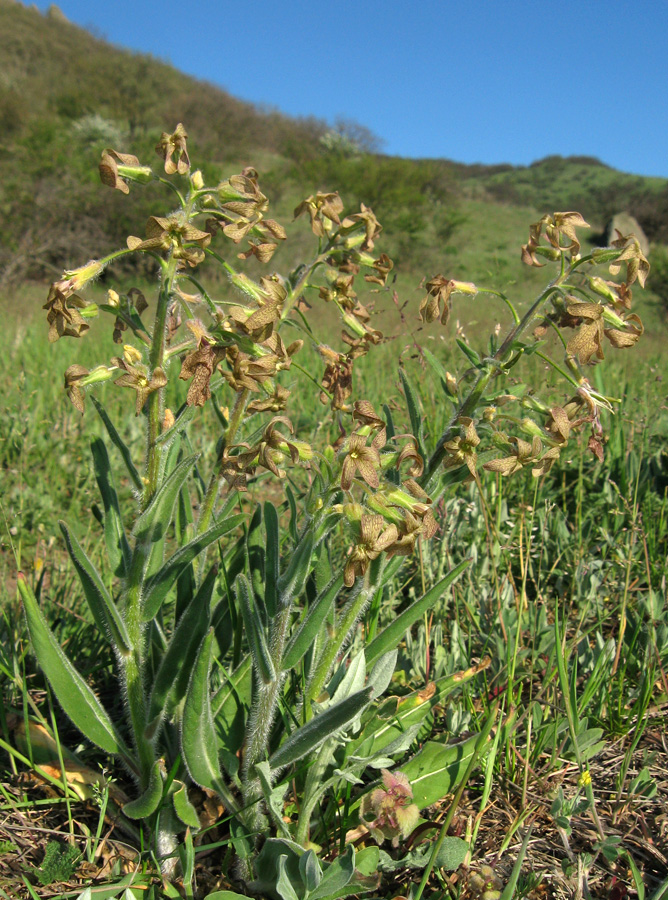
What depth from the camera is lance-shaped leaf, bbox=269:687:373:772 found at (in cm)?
117

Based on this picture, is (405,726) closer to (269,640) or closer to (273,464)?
(269,640)

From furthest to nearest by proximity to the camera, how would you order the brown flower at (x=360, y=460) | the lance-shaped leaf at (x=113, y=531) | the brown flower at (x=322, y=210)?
1. the brown flower at (x=322, y=210)
2. the lance-shaped leaf at (x=113, y=531)
3. the brown flower at (x=360, y=460)

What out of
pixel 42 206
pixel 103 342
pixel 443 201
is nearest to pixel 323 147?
pixel 443 201

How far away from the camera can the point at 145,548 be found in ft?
4.59

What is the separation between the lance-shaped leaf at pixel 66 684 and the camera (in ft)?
4.21

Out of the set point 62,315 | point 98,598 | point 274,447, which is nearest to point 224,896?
point 98,598

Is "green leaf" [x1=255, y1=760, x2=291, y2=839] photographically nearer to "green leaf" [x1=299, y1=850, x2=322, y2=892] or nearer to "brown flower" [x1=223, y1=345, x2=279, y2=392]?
"green leaf" [x1=299, y1=850, x2=322, y2=892]

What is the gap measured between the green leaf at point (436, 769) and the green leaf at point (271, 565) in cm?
54

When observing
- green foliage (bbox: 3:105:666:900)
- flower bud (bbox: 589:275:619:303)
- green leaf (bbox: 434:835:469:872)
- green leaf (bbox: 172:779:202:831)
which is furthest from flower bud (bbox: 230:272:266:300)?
green leaf (bbox: 434:835:469:872)

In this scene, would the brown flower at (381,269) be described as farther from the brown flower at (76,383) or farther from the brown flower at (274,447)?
the brown flower at (76,383)

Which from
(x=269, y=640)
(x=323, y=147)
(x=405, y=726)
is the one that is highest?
(x=323, y=147)

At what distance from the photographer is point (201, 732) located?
1.34 meters

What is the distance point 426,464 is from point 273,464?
38cm

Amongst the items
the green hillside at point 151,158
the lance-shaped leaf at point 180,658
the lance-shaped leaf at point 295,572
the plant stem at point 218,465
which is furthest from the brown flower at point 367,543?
the green hillside at point 151,158
